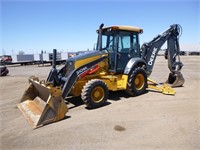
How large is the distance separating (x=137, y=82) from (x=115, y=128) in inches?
136

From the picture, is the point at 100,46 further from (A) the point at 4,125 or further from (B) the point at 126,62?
(A) the point at 4,125

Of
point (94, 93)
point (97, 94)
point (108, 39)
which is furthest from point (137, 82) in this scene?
point (94, 93)

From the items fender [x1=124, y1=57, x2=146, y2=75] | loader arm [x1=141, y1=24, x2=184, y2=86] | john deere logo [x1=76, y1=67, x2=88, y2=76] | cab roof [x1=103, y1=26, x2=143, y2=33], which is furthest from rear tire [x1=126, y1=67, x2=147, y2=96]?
john deere logo [x1=76, y1=67, x2=88, y2=76]

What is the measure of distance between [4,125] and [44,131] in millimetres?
1313

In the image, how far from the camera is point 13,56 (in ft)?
126

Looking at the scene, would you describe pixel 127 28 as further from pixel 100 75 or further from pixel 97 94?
pixel 97 94

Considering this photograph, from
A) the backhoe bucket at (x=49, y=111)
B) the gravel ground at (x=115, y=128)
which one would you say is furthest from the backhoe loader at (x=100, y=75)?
the gravel ground at (x=115, y=128)

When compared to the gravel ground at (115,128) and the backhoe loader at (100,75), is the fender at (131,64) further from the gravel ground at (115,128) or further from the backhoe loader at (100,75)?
the gravel ground at (115,128)

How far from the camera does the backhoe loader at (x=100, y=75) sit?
18.4ft

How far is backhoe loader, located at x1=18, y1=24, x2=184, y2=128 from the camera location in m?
5.61

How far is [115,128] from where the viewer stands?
14.5 ft

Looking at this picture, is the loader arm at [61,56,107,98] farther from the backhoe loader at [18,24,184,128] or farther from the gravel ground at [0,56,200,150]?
the gravel ground at [0,56,200,150]

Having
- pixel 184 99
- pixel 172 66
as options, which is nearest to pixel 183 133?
pixel 184 99

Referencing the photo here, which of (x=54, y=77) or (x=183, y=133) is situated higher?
(x=54, y=77)
